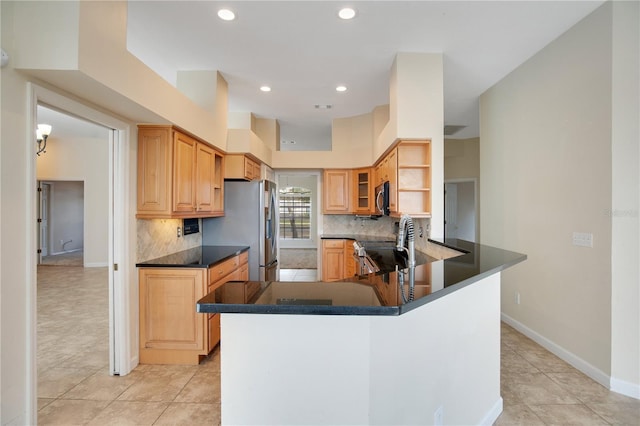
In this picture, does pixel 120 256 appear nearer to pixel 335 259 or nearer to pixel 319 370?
pixel 319 370

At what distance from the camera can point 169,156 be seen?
2.75 m

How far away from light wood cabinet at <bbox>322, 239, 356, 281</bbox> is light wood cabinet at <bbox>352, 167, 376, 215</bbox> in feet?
2.18

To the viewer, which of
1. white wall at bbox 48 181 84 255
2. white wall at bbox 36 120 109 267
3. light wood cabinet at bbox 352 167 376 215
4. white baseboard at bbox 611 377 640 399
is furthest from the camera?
white wall at bbox 48 181 84 255

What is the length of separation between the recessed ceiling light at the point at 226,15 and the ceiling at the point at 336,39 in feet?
0.13

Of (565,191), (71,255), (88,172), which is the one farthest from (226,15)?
(71,255)

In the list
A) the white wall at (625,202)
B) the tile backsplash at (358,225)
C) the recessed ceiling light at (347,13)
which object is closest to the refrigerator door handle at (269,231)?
the tile backsplash at (358,225)

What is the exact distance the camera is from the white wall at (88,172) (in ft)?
22.7

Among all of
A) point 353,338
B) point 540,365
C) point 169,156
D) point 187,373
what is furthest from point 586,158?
point 187,373

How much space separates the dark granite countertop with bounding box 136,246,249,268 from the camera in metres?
2.70

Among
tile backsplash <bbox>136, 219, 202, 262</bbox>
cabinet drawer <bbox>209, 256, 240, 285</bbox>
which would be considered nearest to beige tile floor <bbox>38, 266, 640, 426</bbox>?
cabinet drawer <bbox>209, 256, 240, 285</bbox>

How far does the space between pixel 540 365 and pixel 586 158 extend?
1874mm

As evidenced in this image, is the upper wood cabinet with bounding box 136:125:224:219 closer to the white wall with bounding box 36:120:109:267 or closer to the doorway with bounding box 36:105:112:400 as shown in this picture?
the doorway with bounding box 36:105:112:400

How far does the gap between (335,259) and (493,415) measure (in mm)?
3509

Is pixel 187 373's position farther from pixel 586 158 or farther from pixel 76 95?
pixel 586 158
